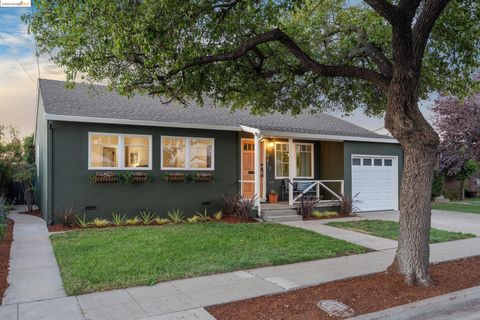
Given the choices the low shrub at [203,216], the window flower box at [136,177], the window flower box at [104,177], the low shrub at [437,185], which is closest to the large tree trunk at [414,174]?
the low shrub at [203,216]

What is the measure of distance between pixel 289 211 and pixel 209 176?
9.63 feet

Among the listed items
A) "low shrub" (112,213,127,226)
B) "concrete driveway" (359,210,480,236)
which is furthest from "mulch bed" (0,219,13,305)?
"concrete driveway" (359,210,480,236)

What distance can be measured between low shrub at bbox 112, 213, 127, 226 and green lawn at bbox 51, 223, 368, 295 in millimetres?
919

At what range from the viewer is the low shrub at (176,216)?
11.6 meters

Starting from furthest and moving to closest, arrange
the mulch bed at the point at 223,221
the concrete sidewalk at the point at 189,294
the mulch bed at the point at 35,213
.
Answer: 1. the mulch bed at the point at 35,213
2. the mulch bed at the point at 223,221
3. the concrete sidewalk at the point at 189,294

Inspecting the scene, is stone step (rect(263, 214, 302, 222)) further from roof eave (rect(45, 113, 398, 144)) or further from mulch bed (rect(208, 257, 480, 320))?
mulch bed (rect(208, 257, 480, 320))

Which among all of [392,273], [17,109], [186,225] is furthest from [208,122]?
[17,109]

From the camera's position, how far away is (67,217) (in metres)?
10.3

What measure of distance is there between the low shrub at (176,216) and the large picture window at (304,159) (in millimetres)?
5125

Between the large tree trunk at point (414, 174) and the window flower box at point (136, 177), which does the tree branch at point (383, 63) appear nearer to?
the large tree trunk at point (414, 174)

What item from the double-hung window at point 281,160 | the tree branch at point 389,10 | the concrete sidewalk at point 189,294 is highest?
the tree branch at point 389,10

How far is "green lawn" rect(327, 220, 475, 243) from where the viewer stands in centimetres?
966

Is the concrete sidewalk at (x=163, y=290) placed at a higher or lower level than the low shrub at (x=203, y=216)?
lower

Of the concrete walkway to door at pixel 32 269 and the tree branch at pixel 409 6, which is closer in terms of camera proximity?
the concrete walkway to door at pixel 32 269
